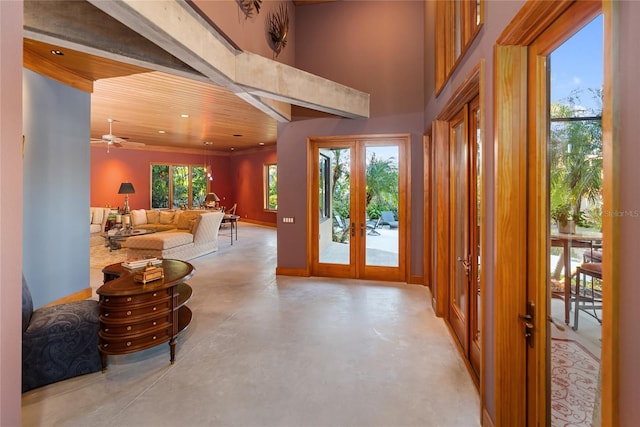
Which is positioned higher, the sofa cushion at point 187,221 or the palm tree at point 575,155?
the palm tree at point 575,155

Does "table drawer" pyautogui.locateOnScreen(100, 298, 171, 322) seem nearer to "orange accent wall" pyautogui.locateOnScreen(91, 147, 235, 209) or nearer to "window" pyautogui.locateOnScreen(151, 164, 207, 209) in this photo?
"orange accent wall" pyautogui.locateOnScreen(91, 147, 235, 209)

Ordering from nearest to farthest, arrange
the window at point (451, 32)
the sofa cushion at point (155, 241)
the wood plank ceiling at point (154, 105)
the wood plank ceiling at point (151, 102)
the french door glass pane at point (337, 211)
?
1. the window at point (451, 32)
2. the wood plank ceiling at point (151, 102)
3. the wood plank ceiling at point (154, 105)
4. the french door glass pane at point (337, 211)
5. the sofa cushion at point (155, 241)

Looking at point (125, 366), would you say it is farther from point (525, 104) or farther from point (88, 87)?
point (88, 87)

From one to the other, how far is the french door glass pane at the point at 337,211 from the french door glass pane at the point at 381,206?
35cm

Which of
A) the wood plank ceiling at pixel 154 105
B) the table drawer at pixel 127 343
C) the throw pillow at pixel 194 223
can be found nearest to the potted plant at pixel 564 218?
the table drawer at pixel 127 343

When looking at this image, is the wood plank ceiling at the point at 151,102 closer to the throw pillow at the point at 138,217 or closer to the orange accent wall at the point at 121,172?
the orange accent wall at the point at 121,172

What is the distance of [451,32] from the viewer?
339 centimetres

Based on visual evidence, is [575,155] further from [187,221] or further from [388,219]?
[187,221]

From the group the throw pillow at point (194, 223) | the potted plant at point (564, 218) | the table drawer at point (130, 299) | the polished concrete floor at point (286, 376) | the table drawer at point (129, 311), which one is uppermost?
the potted plant at point (564, 218)

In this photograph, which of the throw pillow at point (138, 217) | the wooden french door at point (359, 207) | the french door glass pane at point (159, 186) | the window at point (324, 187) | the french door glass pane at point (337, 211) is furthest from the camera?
the french door glass pane at point (159, 186)

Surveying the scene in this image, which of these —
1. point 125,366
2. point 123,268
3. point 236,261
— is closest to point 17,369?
point 125,366

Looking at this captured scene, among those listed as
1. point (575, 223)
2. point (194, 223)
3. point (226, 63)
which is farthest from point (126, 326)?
point (194, 223)

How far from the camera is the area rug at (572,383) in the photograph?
1.38 metres

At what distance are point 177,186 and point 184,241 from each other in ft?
22.6
